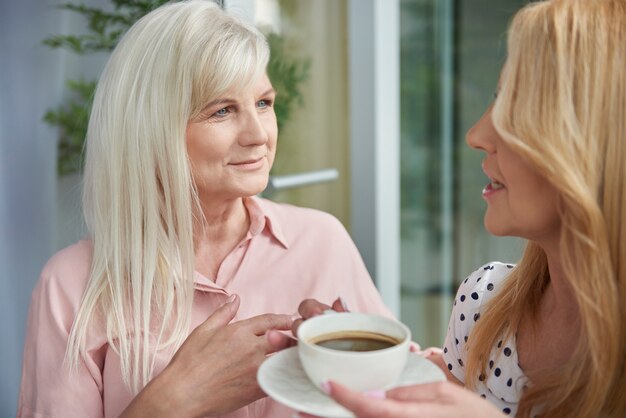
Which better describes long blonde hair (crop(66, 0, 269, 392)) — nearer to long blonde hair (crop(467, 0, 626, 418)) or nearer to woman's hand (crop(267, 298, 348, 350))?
woman's hand (crop(267, 298, 348, 350))

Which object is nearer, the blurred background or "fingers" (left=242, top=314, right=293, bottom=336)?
"fingers" (left=242, top=314, right=293, bottom=336)

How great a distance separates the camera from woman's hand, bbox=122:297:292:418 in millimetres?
1137

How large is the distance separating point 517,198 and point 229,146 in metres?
0.61

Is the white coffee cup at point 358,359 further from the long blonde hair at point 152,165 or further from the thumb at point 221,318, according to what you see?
the long blonde hair at point 152,165

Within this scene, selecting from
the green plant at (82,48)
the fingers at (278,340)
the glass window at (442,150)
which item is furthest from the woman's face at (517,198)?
the glass window at (442,150)

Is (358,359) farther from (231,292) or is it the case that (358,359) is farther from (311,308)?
(231,292)

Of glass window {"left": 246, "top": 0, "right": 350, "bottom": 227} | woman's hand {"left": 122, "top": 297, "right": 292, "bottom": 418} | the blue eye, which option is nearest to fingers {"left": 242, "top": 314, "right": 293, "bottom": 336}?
woman's hand {"left": 122, "top": 297, "right": 292, "bottom": 418}

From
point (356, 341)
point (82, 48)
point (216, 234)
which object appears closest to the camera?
point (356, 341)

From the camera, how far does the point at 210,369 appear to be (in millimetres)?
1147

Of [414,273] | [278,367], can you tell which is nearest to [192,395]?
[278,367]

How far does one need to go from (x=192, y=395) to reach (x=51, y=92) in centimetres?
104

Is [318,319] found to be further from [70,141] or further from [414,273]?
[414,273]

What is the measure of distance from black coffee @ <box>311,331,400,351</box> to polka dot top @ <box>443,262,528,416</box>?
384 mm

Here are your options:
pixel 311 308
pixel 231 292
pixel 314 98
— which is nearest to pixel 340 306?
pixel 311 308
